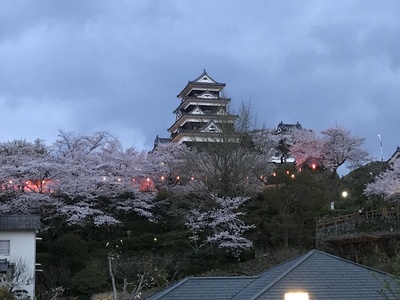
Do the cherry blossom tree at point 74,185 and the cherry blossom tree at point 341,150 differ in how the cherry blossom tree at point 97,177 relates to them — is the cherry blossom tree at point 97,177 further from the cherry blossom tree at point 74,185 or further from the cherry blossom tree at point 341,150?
the cherry blossom tree at point 341,150

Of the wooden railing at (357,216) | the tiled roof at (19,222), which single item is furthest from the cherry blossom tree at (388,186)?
the tiled roof at (19,222)

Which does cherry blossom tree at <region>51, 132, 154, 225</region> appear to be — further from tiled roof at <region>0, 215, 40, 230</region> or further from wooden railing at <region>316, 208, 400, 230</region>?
wooden railing at <region>316, 208, 400, 230</region>

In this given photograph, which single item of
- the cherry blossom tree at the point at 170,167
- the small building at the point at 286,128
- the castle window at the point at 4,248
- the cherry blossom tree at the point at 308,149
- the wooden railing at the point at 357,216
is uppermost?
the small building at the point at 286,128

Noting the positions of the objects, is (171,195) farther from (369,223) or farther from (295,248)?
(369,223)

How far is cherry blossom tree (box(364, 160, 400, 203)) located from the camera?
33281mm

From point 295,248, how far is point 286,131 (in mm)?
26376

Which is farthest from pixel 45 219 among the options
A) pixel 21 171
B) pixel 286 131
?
pixel 286 131

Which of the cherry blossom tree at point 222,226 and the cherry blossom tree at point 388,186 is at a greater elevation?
the cherry blossom tree at point 388,186

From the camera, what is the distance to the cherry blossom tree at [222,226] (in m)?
30.0

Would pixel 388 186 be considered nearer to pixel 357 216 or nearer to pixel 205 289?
pixel 357 216

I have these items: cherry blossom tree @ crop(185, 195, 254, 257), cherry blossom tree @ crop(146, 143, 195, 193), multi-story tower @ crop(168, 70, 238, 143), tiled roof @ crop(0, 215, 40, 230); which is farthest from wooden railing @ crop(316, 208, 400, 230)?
multi-story tower @ crop(168, 70, 238, 143)

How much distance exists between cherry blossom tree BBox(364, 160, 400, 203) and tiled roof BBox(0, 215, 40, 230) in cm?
1789

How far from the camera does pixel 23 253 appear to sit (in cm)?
2806

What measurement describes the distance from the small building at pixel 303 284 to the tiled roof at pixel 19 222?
45.4ft
